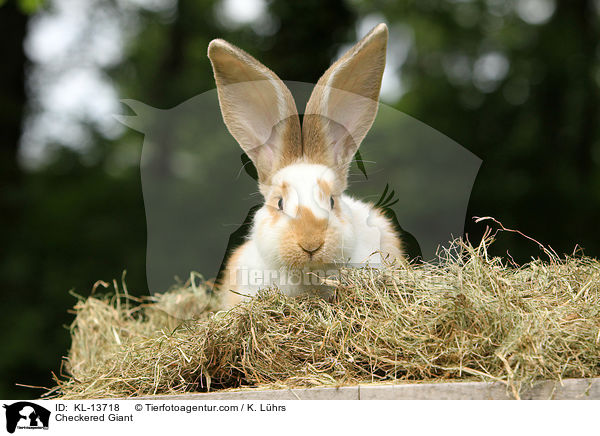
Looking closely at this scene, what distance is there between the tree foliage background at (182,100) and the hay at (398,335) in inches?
79.7

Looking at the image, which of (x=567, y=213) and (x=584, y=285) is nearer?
(x=584, y=285)

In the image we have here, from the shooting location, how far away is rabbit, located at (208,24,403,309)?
210 centimetres

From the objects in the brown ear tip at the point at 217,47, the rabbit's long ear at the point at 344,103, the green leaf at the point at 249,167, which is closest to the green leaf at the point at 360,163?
the rabbit's long ear at the point at 344,103

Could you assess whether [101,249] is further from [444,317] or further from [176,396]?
[444,317]

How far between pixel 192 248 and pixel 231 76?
2.51ft

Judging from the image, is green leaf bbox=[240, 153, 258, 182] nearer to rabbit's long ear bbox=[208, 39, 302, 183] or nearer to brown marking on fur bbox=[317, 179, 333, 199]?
rabbit's long ear bbox=[208, 39, 302, 183]

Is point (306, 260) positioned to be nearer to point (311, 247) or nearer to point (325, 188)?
point (311, 247)

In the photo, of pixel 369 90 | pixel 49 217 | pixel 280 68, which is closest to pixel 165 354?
pixel 369 90

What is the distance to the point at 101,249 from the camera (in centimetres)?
557

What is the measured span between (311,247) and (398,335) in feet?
1.30
